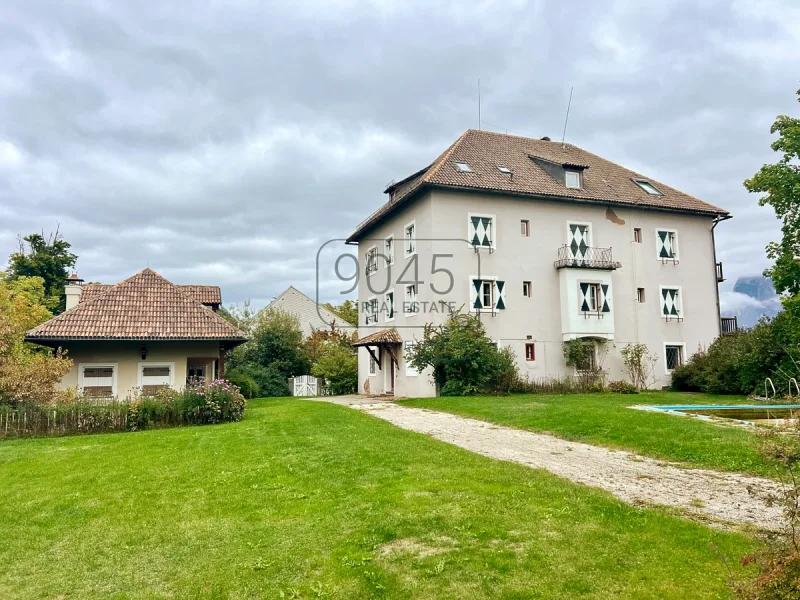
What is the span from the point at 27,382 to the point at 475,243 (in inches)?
664

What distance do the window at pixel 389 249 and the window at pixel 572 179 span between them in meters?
8.64

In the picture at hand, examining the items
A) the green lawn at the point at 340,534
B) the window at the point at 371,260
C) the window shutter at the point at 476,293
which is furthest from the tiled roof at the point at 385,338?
the green lawn at the point at 340,534

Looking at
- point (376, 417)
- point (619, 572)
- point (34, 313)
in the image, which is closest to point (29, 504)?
point (619, 572)

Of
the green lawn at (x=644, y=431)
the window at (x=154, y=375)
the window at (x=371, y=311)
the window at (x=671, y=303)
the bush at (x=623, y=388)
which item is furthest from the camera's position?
the window at (x=371, y=311)

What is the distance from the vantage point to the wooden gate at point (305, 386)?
34844mm

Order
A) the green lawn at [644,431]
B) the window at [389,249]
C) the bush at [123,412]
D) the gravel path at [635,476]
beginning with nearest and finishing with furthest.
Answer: the gravel path at [635,476]
the green lawn at [644,431]
the bush at [123,412]
the window at [389,249]

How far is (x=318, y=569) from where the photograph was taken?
5172 mm

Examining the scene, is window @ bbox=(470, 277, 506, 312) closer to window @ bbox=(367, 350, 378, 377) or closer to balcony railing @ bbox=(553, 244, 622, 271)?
balcony railing @ bbox=(553, 244, 622, 271)

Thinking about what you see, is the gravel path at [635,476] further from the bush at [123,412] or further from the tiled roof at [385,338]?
the tiled roof at [385,338]

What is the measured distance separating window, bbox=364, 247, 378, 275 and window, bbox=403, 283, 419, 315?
4.98m

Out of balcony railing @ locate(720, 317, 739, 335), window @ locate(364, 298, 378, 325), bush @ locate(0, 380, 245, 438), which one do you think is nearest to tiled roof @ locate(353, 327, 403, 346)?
→ window @ locate(364, 298, 378, 325)

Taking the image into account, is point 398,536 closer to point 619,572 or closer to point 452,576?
point 452,576

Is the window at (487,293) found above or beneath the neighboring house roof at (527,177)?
beneath

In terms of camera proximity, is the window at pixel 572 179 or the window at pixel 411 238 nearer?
the window at pixel 411 238
